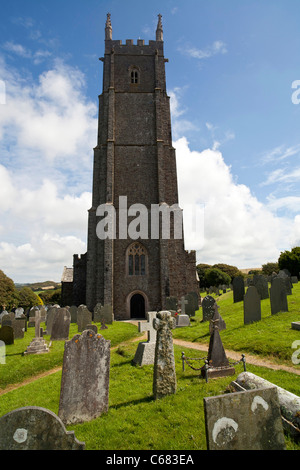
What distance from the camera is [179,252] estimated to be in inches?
822

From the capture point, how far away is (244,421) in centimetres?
259

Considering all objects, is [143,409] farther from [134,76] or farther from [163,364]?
[134,76]

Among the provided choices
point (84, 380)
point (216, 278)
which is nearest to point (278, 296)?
point (84, 380)

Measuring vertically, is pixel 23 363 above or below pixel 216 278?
below

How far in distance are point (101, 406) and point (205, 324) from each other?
28.4 ft

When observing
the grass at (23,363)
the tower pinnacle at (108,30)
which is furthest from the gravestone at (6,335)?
the tower pinnacle at (108,30)

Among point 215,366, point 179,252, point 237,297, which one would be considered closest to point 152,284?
point 179,252

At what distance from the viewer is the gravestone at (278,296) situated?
10367 mm

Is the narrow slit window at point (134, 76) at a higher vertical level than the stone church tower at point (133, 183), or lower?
higher

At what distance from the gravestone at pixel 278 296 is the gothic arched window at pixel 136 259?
11644 mm

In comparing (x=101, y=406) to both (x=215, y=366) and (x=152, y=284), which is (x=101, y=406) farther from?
(x=152, y=284)

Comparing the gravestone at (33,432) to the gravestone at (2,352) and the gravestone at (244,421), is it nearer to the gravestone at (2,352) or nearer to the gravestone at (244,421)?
the gravestone at (244,421)

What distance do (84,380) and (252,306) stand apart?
7.63 metres
